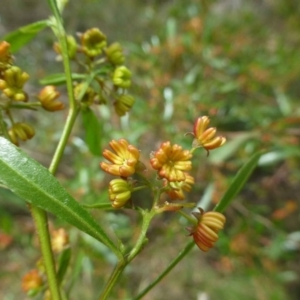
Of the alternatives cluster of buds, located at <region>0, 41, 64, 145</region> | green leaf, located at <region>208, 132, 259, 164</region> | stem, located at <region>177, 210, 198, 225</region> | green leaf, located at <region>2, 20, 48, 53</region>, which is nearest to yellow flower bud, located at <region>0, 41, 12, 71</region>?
cluster of buds, located at <region>0, 41, 64, 145</region>

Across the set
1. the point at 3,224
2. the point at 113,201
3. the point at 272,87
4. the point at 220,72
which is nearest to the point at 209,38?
the point at 220,72

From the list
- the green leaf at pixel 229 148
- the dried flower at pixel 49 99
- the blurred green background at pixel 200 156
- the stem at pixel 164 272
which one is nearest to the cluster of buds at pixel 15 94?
the dried flower at pixel 49 99

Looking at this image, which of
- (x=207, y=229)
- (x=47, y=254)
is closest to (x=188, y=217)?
(x=207, y=229)

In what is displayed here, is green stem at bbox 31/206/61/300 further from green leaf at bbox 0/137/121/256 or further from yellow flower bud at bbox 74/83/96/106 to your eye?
yellow flower bud at bbox 74/83/96/106

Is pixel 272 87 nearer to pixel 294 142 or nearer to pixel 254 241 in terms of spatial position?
pixel 294 142

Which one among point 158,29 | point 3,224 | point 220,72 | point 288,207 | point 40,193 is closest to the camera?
point 40,193

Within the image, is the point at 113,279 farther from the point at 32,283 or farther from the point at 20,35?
the point at 20,35

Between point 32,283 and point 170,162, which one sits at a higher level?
point 170,162
